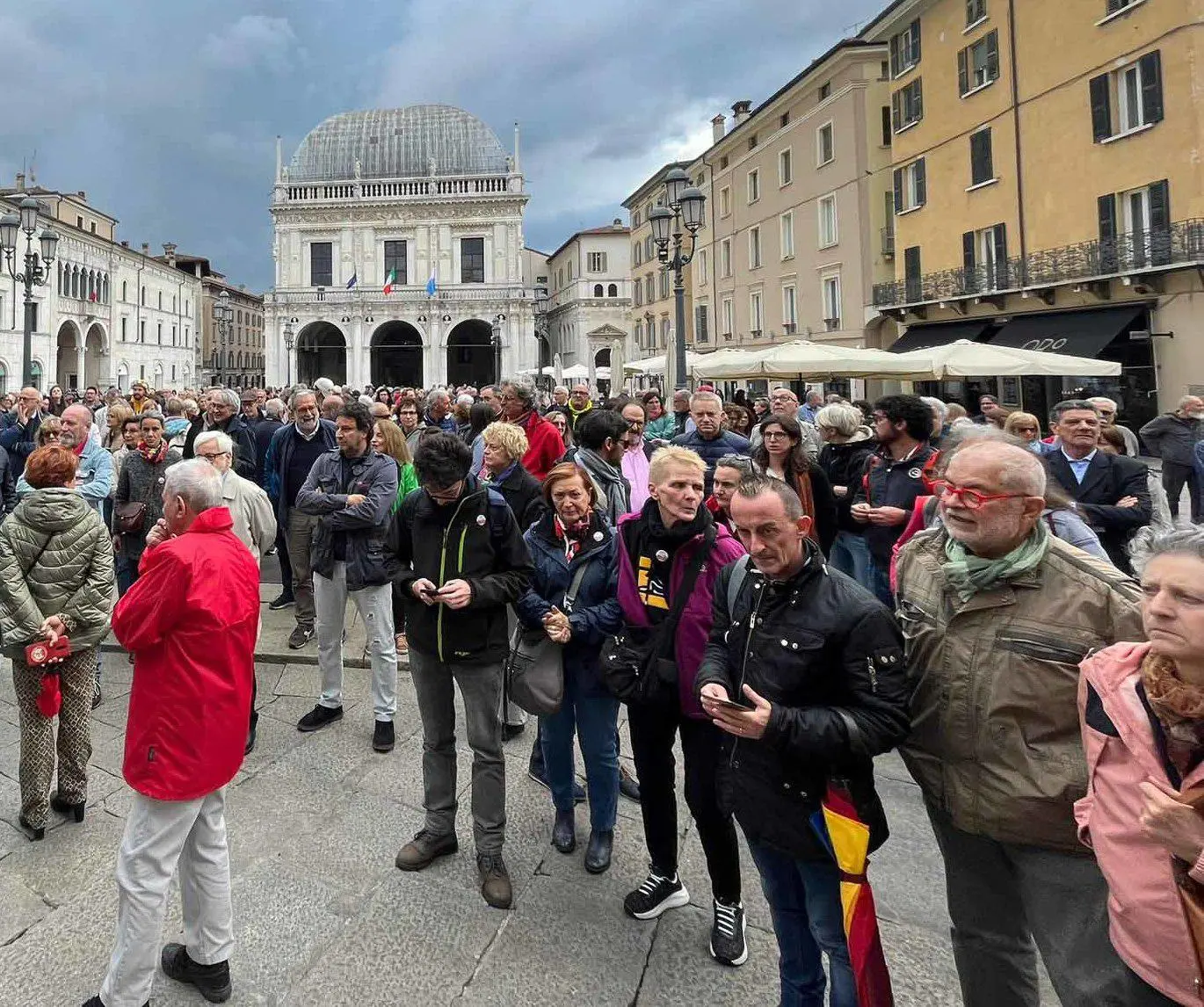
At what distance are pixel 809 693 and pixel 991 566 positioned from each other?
24.8 inches

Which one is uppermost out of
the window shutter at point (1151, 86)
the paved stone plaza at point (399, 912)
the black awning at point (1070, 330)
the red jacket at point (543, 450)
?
the window shutter at point (1151, 86)

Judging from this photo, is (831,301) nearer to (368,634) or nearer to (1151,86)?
(1151,86)

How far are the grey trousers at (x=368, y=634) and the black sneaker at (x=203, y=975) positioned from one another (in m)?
1.88

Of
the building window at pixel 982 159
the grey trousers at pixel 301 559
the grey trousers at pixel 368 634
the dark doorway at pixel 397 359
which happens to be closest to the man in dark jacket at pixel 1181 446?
the grey trousers at pixel 368 634

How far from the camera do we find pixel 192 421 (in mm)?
8164

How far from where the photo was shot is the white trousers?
2.37m

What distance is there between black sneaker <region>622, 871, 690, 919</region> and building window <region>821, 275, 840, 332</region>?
27.4 metres

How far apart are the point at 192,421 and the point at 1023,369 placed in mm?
11580

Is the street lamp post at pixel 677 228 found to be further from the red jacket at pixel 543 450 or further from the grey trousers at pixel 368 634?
the grey trousers at pixel 368 634

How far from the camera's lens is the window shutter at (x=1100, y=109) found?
17.4m

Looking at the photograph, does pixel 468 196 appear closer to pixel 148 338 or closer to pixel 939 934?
pixel 148 338

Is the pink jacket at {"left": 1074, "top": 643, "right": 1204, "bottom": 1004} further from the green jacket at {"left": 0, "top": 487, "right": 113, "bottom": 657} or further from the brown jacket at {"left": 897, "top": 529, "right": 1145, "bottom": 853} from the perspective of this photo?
the green jacket at {"left": 0, "top": 487, "right": 113, "bottom": 657}

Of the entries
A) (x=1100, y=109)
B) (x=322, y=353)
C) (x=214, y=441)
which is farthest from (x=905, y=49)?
(x=322, y=353)

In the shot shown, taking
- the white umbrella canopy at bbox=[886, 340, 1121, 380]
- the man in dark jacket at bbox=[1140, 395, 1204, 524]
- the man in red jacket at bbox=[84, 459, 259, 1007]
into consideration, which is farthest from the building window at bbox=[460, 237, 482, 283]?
the man in red jacket at bbox=[84, 459, 259, 1007]
